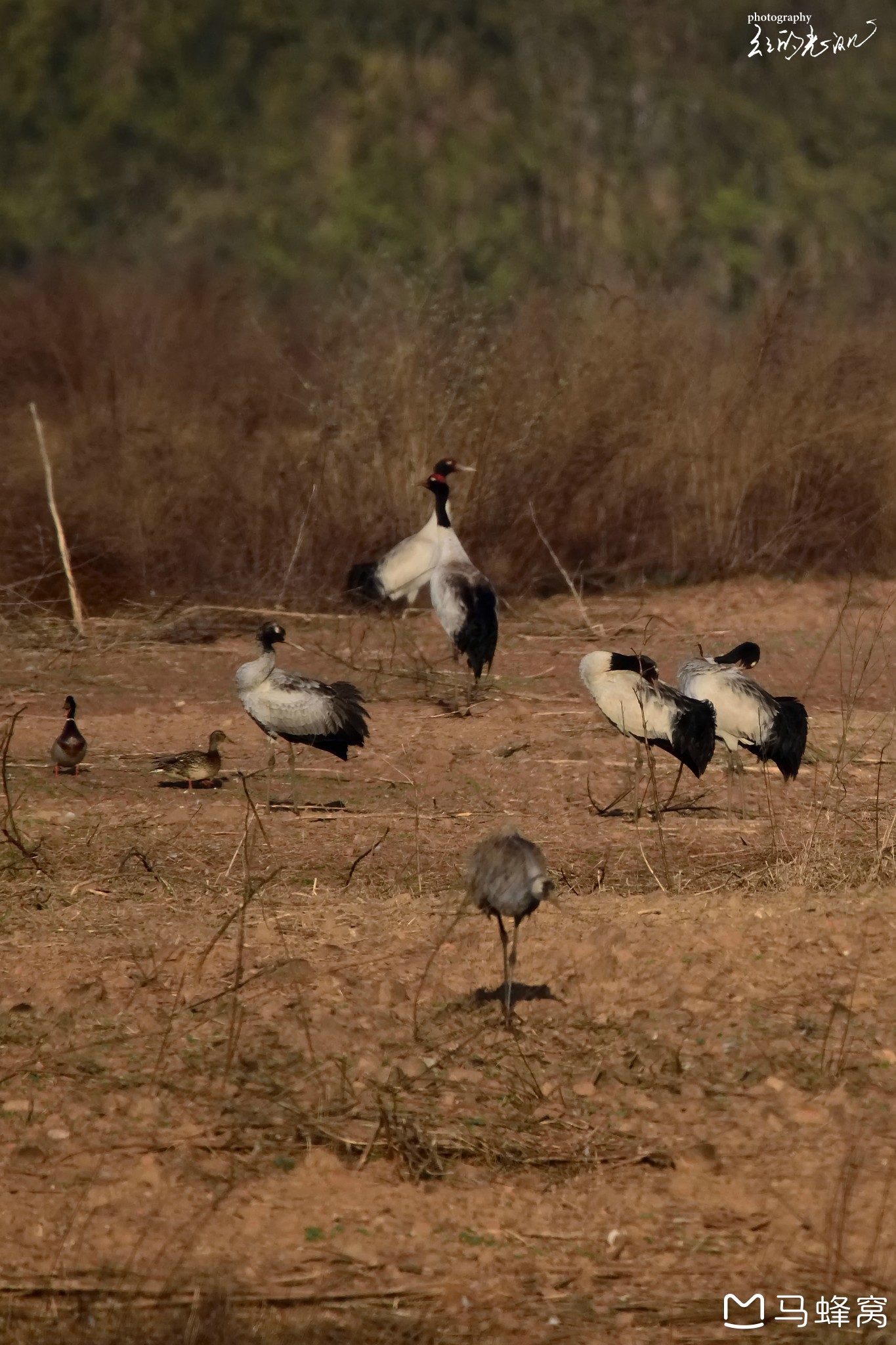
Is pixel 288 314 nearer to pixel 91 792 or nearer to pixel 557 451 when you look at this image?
pixel 557 451

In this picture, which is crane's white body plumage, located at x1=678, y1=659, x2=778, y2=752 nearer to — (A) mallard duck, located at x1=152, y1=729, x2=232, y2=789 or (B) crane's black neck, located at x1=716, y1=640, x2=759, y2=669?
(B) crane's black neck, located at x1=716, y1=640, x2=759, y2=669

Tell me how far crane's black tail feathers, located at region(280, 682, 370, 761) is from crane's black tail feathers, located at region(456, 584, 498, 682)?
1.99 metres

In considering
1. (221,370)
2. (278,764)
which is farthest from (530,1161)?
(221,370)

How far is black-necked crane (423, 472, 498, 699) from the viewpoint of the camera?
36.9 ft

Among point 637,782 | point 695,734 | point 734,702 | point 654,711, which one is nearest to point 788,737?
point 734,702

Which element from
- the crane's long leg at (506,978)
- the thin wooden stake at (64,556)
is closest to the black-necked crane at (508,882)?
the crane's long leg at (506,978)

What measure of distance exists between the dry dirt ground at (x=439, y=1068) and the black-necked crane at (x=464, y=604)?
8.40ft

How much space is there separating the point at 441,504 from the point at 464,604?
4.77ft

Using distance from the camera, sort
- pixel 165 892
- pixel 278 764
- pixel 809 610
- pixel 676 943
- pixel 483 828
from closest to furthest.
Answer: pixel 676 943
pixel 165 892
pixel 483 828
pixel 278 764
pixel 809 610

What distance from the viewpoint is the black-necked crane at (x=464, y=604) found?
36.9 ft

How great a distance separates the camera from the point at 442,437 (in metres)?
13.8

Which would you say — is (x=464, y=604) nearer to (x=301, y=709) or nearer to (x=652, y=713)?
(x=301, y=709)

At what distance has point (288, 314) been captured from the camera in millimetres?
15875

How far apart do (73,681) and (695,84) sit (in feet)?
113
